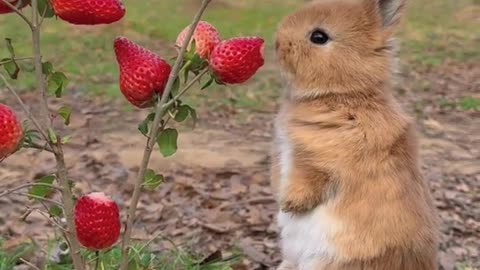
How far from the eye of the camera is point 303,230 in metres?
2.59

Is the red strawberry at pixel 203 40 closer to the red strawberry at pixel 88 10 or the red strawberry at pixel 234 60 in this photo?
the red strawberry at pixel 234 60

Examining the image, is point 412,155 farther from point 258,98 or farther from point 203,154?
point 258,98

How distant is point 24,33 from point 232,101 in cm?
410

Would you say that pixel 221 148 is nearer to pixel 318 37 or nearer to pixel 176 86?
pixel 318 37

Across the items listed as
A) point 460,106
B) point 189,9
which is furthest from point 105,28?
point 460,106

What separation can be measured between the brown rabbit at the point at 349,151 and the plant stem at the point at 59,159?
611 mm

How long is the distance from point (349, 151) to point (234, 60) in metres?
0.48

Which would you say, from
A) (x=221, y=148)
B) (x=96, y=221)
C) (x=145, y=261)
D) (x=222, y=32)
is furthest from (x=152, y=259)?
(x=222, y=32)

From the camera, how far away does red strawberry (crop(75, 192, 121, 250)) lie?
7.13ft

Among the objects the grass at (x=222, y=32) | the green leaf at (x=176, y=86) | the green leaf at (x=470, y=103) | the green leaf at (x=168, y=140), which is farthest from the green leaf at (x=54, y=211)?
the green leaf at (x=470, y=103)

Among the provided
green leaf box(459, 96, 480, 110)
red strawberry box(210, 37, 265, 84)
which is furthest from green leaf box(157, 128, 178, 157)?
green leaf box(459, 96, 480, 110)

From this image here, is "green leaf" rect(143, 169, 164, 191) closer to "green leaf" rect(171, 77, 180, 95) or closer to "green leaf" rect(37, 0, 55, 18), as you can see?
"green leaf" rect(171, 77, 180, 95)

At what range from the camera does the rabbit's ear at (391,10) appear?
2570 millimetres

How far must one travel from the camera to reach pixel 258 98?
7.74 metres
